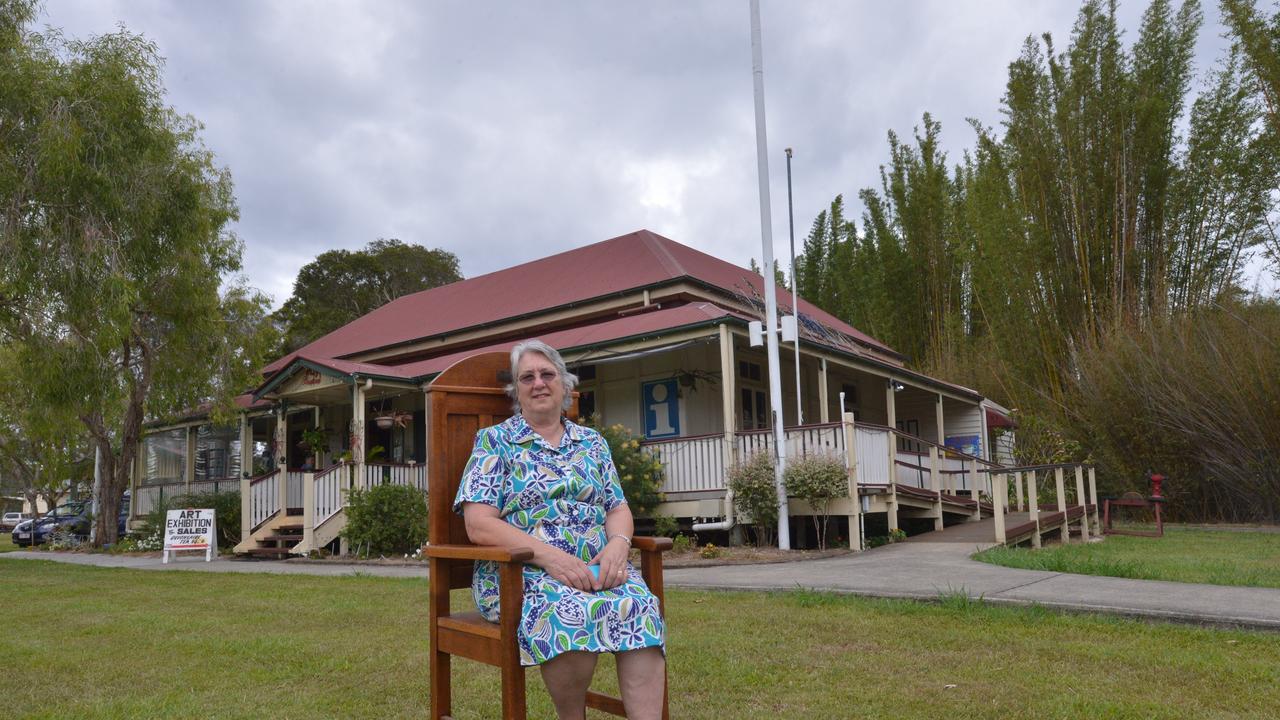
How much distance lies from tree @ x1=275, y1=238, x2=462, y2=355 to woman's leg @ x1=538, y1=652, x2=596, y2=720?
1567 inches

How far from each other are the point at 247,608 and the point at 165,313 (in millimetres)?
11381

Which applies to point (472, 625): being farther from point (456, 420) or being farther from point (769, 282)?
point (769, 282)

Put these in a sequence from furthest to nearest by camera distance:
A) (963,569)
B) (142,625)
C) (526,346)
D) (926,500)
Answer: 1. (926,500)
2. (963,569)
3. (142,625)
4. (526,346)

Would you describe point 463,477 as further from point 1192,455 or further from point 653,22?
point 1192,455

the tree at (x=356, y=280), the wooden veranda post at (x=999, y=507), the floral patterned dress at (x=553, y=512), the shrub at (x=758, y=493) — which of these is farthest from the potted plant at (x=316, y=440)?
the tree at (x=356, y=280)

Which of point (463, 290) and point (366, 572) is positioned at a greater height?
point (463, 290)

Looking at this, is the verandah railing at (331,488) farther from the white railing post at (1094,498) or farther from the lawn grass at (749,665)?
the white railing post at (1094,498)

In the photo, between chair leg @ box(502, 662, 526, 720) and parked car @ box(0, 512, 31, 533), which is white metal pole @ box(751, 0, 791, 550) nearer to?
chair leg @ box(502, 662, 526, 720)

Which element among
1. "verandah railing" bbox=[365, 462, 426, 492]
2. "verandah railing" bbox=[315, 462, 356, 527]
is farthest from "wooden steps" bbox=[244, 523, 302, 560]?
"verandah railing" bbox=[365, 462, 426, 492]

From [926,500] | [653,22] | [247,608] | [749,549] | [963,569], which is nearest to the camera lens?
[247,608]

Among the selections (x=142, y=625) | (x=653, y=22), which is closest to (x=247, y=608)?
(x=142, y=625)

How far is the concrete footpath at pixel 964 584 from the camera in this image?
19.5 feet

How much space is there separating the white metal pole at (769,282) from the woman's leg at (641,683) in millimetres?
9030

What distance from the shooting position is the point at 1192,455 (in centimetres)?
1639
